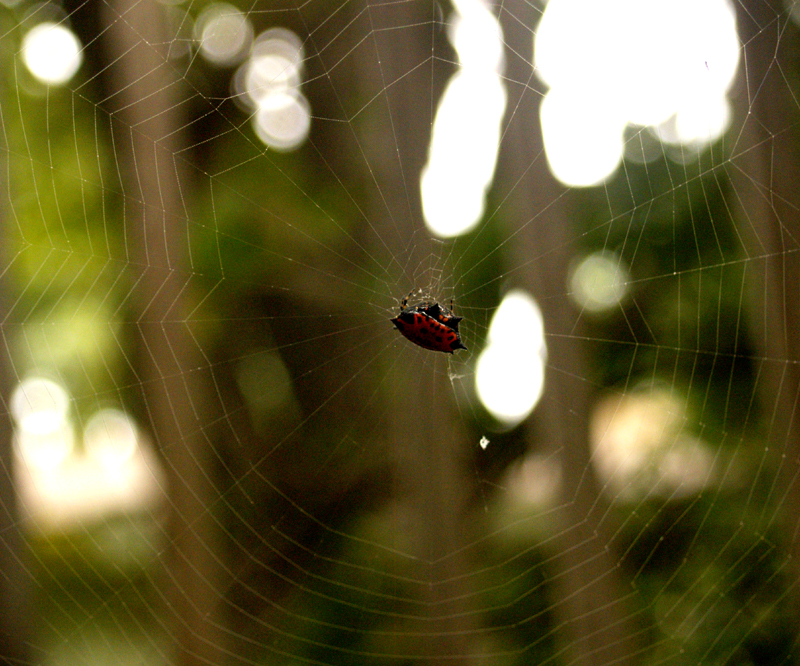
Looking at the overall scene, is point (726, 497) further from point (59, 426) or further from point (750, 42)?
point (59, 426)

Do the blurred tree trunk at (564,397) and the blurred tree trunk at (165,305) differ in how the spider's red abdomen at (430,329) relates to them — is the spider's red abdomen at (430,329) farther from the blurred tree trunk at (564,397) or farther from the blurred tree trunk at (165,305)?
the blurred tree trunk at (165,305)

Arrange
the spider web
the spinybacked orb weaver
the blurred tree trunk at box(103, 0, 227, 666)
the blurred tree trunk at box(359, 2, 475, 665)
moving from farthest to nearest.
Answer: the spinybacked orb weaver → the blurred tree trunk at box(359, 2, 475, 665) → the spider web → the blurred tree trunk at box(103, 0, 227, 666)

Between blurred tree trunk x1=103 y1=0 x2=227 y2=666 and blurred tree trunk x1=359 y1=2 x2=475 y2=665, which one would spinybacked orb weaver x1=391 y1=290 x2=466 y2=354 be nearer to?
blurred tree trunk x1=359 y1=2 x2=475 y2=665

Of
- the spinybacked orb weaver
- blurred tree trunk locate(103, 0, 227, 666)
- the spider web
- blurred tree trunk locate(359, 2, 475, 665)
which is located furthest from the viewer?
the spinybacked orb weaver

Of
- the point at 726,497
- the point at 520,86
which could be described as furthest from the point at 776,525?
the point at 520,86

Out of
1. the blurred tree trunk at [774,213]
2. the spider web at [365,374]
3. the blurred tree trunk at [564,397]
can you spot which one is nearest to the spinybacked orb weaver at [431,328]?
the spider web at [365,374]

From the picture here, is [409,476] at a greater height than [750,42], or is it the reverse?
[750,42]

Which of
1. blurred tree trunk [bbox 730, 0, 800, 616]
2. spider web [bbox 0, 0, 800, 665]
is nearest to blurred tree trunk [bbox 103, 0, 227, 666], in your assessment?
spider web [bbox 0, 0, 800, 665]
